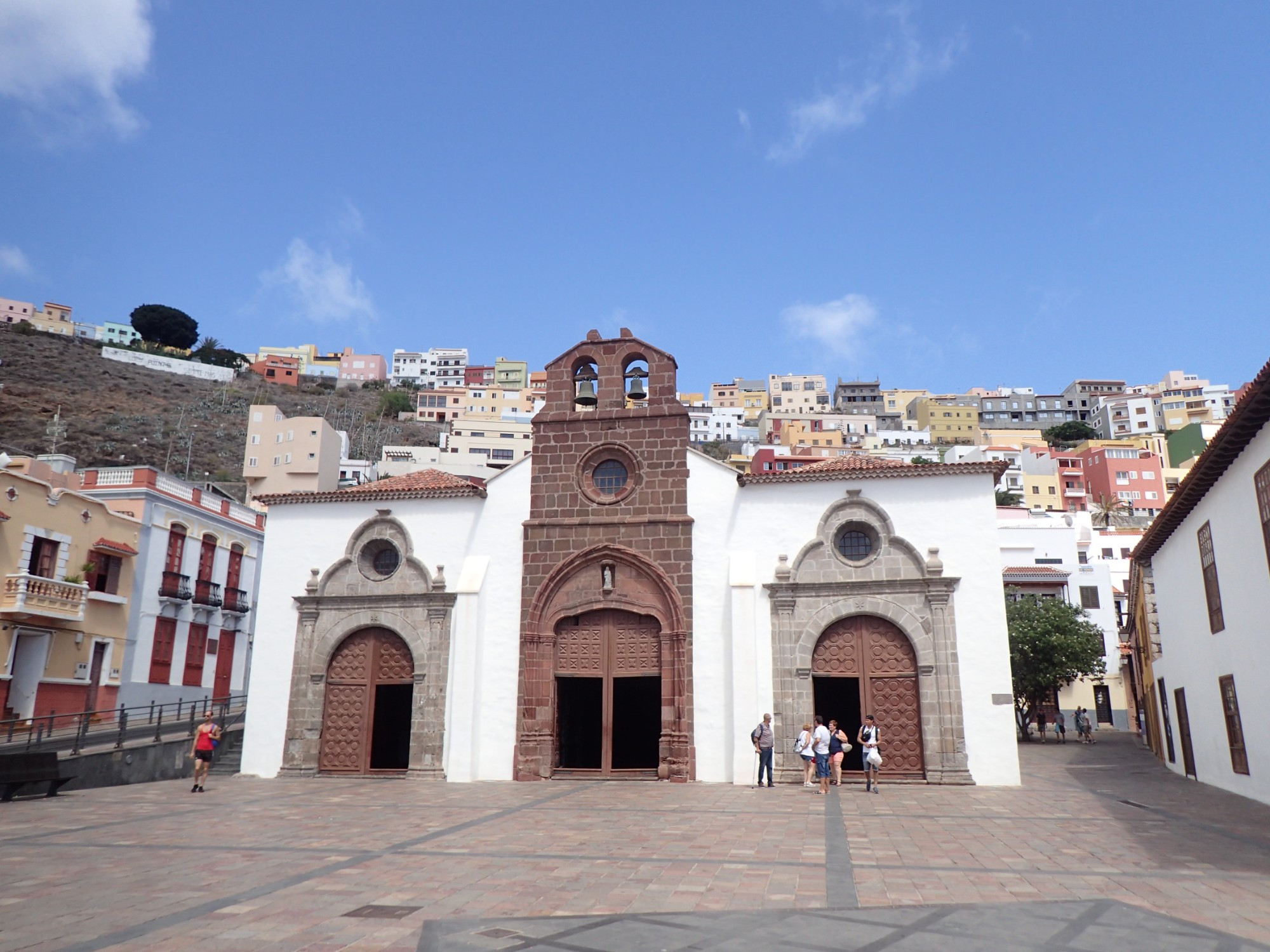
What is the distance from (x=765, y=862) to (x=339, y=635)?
A: 13.7 m

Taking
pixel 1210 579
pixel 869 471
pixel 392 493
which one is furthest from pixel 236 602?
pixel 1210 579

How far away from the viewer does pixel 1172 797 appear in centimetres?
1548

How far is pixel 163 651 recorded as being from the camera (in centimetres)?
Answer: 2981

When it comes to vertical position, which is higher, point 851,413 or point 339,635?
point 851,413

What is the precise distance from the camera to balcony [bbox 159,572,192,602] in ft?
97.0

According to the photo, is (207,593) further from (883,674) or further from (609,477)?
(883,674)

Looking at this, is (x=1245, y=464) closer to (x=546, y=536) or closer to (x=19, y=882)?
(x=546, y=536)

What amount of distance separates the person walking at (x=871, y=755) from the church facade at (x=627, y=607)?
5.17ft

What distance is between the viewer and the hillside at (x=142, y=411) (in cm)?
7638

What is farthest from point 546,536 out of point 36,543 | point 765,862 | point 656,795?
point 36,543

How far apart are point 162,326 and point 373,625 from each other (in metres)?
119

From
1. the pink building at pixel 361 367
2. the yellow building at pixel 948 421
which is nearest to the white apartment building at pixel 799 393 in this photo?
the yellow building at pixel 948 421

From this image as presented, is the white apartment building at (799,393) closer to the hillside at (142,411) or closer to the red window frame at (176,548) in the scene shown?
the hillside at (142,411)

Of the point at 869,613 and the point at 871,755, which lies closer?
the point at 871,755
